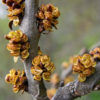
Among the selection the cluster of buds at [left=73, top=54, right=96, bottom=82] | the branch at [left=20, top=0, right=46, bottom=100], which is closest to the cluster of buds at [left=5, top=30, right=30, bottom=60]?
the branch at [left=20, top=0, right=46, bottom=100]

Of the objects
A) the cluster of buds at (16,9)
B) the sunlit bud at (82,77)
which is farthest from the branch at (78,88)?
the cluster of buds at (16,9)

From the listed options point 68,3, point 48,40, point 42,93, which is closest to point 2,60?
point 48,40

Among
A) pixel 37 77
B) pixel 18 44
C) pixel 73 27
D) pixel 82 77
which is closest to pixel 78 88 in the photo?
pixel 82 77

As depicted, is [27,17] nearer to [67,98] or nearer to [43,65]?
[43,65]

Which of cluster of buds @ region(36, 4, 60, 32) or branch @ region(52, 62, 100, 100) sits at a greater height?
cluster of buds @ region(36, 4, 60, 32)

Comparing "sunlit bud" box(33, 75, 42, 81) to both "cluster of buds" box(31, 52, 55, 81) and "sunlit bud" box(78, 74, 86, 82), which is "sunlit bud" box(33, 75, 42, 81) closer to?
"cluster of buds" box(31, 52, 55, 81)

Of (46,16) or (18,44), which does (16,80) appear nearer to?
(18,44)
